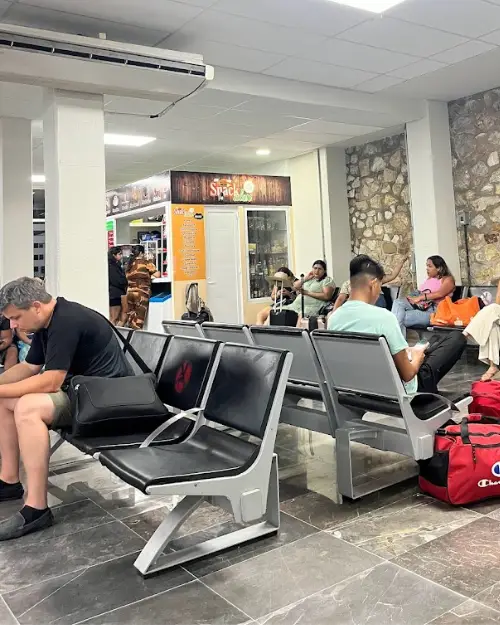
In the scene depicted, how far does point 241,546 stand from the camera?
7.49 ft

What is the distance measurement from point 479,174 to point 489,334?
2636mm

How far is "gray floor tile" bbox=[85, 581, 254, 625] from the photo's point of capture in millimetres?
1794

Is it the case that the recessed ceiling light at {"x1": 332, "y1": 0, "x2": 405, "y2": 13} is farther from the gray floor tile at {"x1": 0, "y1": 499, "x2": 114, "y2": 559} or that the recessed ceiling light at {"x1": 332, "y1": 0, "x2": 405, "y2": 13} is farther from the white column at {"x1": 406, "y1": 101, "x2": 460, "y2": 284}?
the gray floor tile at {"x1": 0, "y1": 499, "x2": 114, "y2": 559}

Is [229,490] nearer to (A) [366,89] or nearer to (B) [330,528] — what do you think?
(B) [330,528]

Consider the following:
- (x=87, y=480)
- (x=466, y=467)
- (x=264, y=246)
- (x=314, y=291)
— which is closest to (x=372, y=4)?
(x=466, y=467)

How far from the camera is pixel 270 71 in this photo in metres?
5.60

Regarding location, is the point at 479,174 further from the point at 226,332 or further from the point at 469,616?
the point at 469,616

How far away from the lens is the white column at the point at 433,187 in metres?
7.04

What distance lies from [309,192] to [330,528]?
7.21 meters

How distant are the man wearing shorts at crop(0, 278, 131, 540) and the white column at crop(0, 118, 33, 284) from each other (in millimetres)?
3567

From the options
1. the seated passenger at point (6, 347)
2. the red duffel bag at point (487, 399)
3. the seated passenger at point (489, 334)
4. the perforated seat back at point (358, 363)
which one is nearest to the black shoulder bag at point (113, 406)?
the perforated seat back at point (358, 363)

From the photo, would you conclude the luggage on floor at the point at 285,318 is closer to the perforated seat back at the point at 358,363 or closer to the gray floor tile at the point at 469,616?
the perforated seat back at the point at 358,363

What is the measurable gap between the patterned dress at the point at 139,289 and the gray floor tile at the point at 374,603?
275 inches

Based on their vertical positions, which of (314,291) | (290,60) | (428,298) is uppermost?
(290,60)
